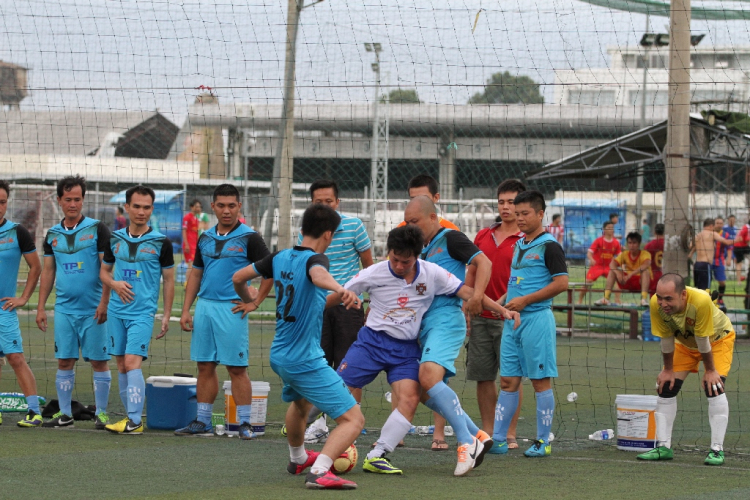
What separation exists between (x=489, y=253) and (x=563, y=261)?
0.81 meters

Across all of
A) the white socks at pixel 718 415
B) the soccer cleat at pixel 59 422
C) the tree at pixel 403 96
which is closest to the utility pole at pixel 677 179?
the tree at pixel 403 96

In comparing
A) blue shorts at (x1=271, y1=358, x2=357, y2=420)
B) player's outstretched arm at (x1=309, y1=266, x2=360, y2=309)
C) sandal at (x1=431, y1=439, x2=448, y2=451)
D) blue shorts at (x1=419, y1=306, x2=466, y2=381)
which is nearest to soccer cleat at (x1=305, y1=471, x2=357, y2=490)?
blue shorts at (x1=271, y1=358, x2=357, y2=420)

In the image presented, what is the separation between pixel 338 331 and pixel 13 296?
293 centimetres

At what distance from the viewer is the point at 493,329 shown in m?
7.98

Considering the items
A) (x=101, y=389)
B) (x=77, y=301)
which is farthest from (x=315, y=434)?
(x=77, y=301)

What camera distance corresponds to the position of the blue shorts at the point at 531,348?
7449 millimetres

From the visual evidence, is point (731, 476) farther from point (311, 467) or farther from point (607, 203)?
point (607, 203)

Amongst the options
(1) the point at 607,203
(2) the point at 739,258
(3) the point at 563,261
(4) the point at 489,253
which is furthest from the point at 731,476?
(1) the point at 607,203

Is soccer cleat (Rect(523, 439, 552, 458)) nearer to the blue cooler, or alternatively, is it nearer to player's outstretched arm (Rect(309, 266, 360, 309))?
player's outstretched arm (Rect(309, 266, 360, 309))

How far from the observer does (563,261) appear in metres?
7.53

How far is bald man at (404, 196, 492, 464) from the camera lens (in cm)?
662

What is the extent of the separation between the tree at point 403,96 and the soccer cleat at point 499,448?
14.7ft

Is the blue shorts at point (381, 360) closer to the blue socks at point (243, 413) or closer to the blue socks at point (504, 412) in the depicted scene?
the blue socks at point (504, 412)

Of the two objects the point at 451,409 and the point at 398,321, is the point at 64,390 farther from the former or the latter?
the point at 451,409
